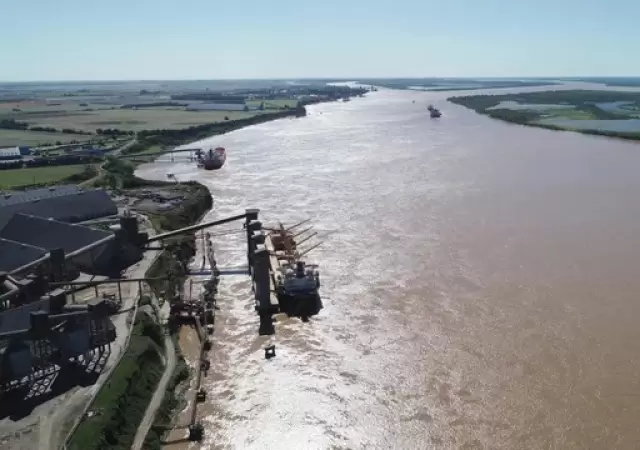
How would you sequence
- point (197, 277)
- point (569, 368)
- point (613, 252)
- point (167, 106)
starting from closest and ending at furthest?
1. point (569, 368)
2. point (197, 277)
3. point (613, 252)
4. point (167, 106)

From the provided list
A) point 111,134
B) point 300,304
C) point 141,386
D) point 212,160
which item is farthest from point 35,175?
point 141,386

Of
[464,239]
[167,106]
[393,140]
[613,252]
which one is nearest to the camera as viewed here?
[613,252]

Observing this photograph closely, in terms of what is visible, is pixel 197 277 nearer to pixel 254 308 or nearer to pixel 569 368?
pixel 254 308

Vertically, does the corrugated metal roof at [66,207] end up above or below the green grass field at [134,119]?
above

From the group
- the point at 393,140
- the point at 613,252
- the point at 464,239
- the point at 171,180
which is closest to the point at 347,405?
the point at 464,239

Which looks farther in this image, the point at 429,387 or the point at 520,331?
the point at 520,331

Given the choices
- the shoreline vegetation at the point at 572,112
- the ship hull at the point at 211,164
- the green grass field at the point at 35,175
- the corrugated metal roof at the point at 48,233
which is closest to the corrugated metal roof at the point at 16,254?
the corrugated metal roof at the point at 48,233

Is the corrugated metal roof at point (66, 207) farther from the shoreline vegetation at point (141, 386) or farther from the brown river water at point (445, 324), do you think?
the shoreline vegetation at point (141, 386)
